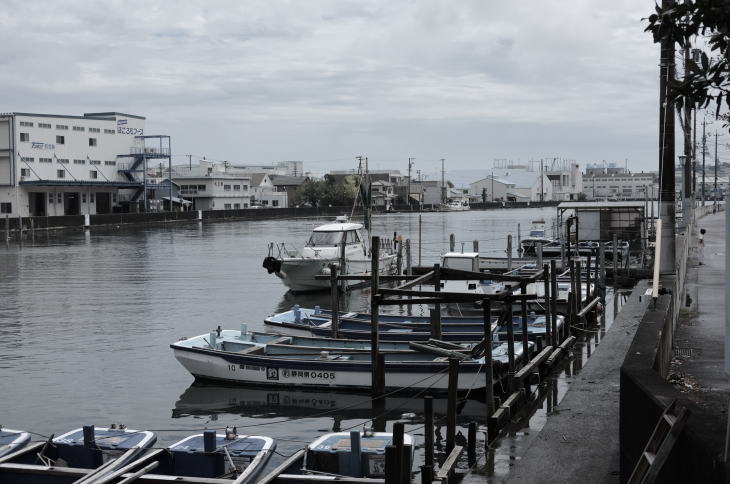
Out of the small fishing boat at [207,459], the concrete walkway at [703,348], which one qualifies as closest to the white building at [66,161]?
the concrete walkway at [703,348]

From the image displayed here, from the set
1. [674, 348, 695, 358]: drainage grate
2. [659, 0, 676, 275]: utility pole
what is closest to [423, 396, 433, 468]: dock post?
[674, 348, 695, 358]: drainage grate

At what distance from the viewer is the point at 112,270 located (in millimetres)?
56281

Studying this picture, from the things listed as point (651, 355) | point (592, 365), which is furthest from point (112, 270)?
point (651, 355)

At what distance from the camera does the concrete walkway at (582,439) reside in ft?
33.7

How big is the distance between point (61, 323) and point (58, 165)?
7572 cm

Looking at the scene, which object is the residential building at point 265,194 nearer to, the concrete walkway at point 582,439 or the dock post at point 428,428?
the concrete walkway at point 582,439

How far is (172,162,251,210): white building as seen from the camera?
137m

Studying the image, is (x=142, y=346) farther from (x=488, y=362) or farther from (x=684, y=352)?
(x=684, y=352)

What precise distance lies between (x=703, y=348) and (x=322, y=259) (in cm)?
2834

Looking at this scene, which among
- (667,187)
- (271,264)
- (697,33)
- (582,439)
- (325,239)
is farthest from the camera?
(325,239)

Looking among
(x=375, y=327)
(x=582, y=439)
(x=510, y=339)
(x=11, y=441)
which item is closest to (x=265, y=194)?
(x=375, y=327)

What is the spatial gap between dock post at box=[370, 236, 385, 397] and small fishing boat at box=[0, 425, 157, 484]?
5402 millimetres

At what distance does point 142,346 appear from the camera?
97.1 ft

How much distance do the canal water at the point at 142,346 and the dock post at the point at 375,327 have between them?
2.26 feet
